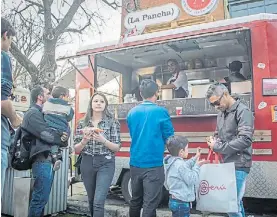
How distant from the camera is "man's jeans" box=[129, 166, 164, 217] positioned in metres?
3.07

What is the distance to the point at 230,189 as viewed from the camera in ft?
9.57

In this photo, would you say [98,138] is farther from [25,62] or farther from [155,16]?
[25,62]

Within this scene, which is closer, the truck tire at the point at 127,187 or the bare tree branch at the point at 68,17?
the truck tire at the point at 127,187

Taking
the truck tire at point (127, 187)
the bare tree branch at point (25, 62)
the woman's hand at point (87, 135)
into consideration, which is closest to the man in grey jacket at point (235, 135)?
the woman's hand at point (87, 135)

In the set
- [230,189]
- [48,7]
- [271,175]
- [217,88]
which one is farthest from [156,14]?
[48,7]

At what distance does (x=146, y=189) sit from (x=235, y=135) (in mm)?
997

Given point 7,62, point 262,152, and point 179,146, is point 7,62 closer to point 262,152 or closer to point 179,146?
point 179,146

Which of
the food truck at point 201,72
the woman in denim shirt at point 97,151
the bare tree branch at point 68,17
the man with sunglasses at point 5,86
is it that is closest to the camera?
the man with sunglasses at point 5,86

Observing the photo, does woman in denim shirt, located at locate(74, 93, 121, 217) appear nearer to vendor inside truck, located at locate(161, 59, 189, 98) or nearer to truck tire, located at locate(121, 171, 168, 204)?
truck tire, located at locate(121, 171, 168, 204)

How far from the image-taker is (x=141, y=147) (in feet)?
10.4

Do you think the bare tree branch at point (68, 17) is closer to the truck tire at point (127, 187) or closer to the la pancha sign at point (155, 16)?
the la pancha sign at point (155, 16)

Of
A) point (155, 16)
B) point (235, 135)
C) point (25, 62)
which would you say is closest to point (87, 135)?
point (235, 135)

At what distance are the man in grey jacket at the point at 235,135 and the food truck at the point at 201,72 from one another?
41.9 inches

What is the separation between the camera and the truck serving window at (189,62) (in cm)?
523
